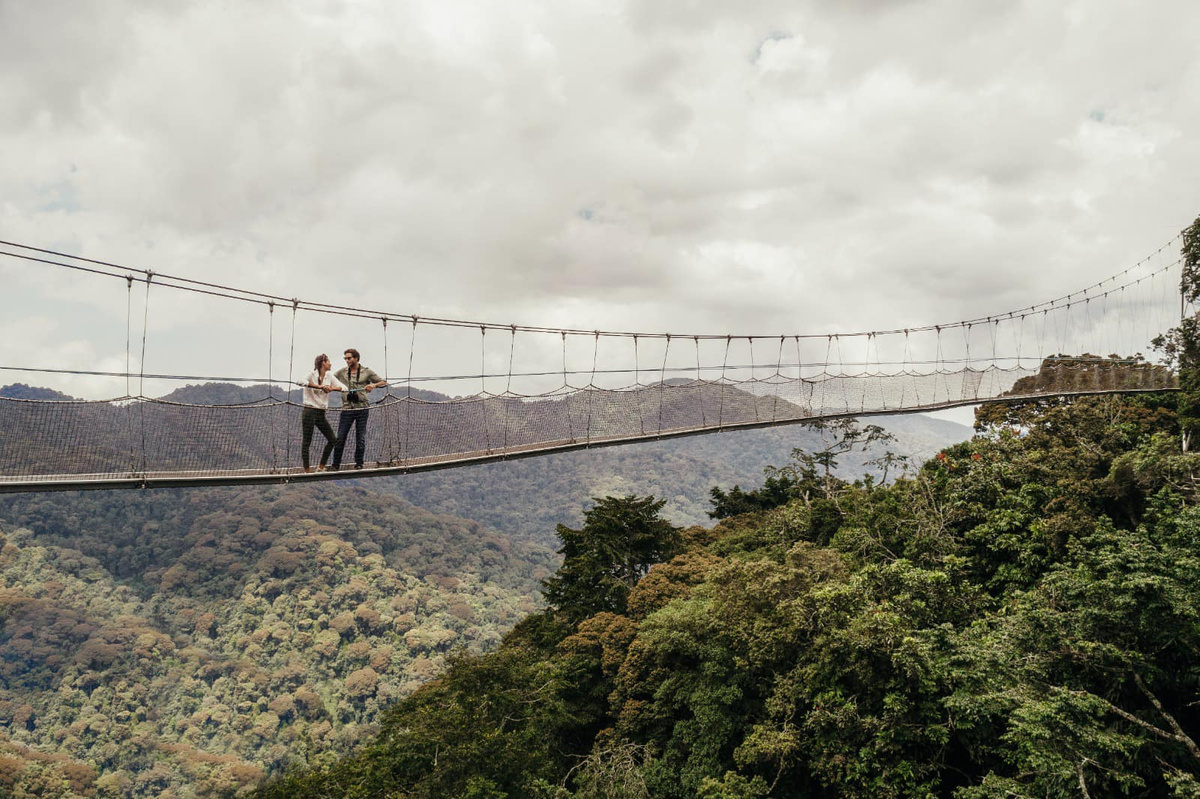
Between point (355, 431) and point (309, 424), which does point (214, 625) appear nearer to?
point (355, 431)

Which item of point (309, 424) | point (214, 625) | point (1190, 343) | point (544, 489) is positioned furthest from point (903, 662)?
point (544, 489)

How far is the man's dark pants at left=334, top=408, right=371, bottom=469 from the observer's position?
775cm

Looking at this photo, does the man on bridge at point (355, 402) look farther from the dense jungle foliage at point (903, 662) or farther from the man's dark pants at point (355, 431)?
the dense jungle foliage at point (903, 662)

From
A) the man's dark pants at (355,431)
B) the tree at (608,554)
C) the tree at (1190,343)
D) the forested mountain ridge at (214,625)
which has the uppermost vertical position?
the tree at (1190,343)

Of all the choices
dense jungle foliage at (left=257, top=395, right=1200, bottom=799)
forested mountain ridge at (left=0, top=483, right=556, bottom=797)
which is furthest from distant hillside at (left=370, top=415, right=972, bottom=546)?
dense jungle foliage at (left=257, top=395, right=1200, bottom=799)

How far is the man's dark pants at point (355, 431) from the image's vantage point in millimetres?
7746

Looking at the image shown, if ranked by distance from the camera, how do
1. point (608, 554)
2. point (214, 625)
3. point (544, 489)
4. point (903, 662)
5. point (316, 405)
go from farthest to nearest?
point (544, 489), point (214, 625), point (608, 554), point (903, 662), point (316, 405)

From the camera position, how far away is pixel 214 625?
81.2 meters

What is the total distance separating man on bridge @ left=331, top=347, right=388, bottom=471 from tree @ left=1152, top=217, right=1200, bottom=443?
18.1 metres

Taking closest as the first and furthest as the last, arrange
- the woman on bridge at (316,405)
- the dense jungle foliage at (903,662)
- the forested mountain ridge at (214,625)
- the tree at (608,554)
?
the woman on bridge at (316,405)
the dense jungle foliage at (903,662)
the tree at (608,554)
the forested mountain ridge at (214,625)

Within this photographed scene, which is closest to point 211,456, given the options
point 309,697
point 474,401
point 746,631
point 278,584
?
point 474,401

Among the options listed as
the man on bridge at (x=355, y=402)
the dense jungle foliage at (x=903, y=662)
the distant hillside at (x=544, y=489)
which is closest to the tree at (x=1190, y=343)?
the dense jungle foliage at (x=903, y=662)

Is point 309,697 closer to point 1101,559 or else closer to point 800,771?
point 800,771

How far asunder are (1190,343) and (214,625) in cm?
9161
